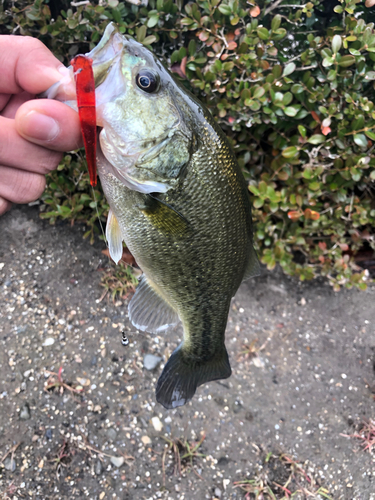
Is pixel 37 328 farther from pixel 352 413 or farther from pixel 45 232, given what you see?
pixel 352 413

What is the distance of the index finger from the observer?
116 cm

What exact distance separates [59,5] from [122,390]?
2.60m

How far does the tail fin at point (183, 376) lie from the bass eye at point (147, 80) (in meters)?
1.18

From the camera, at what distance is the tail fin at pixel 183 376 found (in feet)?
5.45

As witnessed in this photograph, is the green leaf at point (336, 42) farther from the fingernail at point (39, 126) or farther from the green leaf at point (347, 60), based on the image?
the fingernail at point (39, 126)

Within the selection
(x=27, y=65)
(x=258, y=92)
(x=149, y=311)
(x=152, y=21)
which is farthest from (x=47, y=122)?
A: (x=258, y=92)

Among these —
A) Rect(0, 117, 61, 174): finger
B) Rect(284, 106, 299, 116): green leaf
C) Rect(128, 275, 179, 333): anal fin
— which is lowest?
Rect(128, 275, 179, 333): anal fin

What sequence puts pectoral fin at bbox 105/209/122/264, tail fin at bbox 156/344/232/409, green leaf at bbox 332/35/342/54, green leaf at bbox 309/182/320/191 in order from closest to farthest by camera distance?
pectoral fin at bbox 105/209/122/264, tail fin at bbox 156/344/232/409, green leaf at bbox 332/35/342/54, green leaf at bbox 309/182/320/191

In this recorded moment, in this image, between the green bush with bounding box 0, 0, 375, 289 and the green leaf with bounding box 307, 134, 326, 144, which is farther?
the green leaf with bounding box 307, 134, 326, 144

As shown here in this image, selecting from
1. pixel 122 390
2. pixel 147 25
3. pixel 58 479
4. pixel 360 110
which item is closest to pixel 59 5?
pixel 147 25

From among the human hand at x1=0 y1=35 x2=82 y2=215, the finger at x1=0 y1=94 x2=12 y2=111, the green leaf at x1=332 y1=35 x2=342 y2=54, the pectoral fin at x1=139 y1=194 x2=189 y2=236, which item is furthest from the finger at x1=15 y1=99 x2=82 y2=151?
the green leaf at x1=332 y1=35 x2=342 y2=54

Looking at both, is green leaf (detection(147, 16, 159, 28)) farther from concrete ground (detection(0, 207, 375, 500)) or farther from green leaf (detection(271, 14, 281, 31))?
concrete ground (detection(0, 207, 375, 500))

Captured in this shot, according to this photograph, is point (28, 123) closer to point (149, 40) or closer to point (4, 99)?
point (4, 99)

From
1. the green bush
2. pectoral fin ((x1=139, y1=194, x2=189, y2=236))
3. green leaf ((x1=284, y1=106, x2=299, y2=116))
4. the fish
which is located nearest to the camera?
the fish
